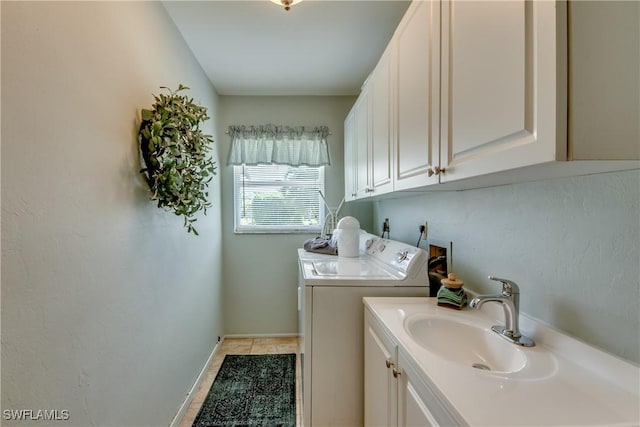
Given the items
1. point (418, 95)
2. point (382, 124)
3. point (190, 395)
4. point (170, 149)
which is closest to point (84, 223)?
point (170, 149)

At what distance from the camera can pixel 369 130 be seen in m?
1.99

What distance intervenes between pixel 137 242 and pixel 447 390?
1.35 m

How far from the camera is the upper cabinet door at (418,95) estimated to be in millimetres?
1084

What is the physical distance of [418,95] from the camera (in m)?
1.22

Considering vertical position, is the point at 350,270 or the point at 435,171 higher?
the point at 435,171

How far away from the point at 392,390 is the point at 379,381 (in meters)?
0.17

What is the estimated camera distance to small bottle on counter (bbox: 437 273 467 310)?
1316 millimetres

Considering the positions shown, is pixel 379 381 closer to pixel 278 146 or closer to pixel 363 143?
pixel 363 143

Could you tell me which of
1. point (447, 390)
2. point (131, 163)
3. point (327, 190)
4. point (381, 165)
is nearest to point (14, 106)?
point (131, 163)

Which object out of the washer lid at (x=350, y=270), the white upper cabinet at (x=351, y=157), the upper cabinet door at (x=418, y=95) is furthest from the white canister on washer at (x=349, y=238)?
the upper cabinet door at (x=418, y=95)

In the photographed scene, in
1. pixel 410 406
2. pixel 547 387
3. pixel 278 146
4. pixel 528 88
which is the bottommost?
pixel 410 406

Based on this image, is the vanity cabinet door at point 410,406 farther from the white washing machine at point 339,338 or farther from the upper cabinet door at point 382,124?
the upper cabinet door at point 382,124

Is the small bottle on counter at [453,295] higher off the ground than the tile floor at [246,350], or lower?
higher

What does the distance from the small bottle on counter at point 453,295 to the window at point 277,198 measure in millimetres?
1885
